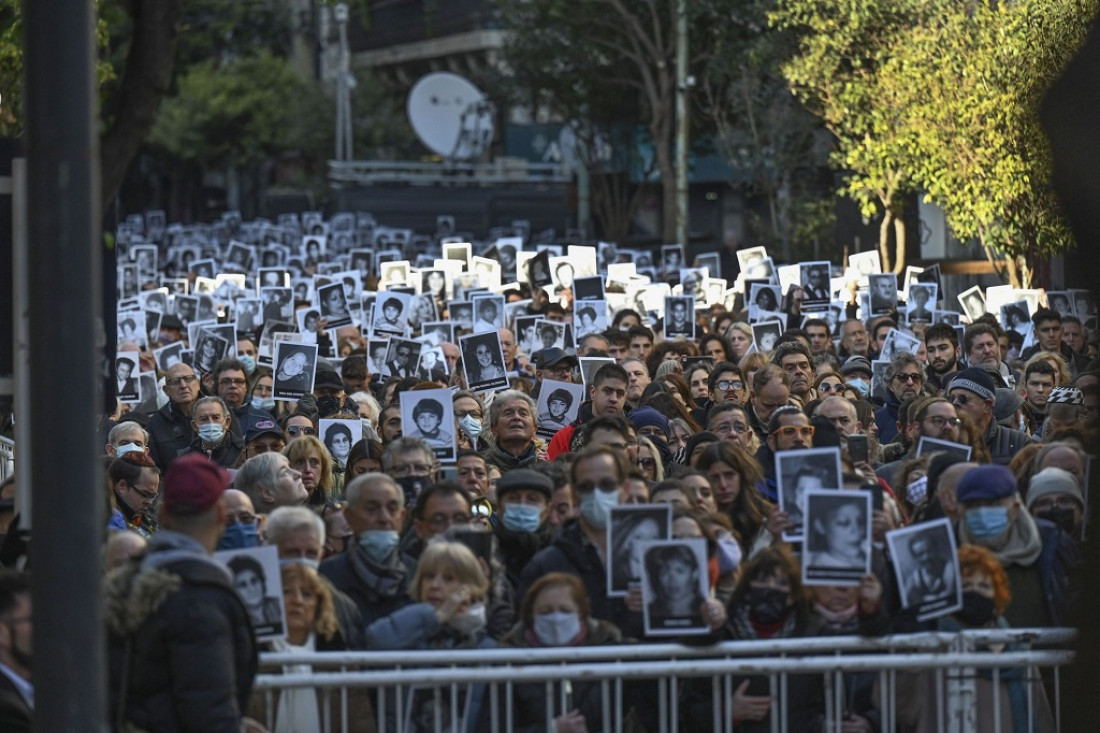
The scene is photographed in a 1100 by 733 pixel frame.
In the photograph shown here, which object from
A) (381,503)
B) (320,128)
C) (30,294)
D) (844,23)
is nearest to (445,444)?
(381,503)

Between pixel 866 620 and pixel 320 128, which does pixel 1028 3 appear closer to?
pixel 866 620

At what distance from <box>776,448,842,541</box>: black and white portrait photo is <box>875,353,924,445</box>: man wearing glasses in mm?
4768

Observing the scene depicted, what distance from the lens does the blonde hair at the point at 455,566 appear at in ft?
21.0

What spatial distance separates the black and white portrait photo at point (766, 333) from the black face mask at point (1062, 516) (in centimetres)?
775

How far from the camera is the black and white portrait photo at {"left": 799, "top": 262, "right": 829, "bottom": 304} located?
1769cm

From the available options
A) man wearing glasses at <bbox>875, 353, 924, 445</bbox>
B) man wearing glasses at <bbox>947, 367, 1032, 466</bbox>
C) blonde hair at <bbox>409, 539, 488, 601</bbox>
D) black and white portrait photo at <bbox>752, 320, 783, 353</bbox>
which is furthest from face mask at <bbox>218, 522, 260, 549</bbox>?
black and white portrait photo at <bbox>752, 320, 783, 353</bbox>

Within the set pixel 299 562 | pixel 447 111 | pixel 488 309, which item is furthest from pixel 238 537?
pixel 447 111

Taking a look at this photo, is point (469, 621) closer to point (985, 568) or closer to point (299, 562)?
point (299, 562)

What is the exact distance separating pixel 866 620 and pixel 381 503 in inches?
68.0

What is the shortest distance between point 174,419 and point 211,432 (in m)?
1.01

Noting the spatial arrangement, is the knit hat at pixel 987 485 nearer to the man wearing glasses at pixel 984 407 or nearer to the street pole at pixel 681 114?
the man wearing glasses at pixel 984 407

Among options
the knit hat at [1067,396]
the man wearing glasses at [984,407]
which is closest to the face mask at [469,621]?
the man wearing glasses at [984,407]

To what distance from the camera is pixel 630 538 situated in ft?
20.9

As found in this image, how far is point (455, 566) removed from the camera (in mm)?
6414
